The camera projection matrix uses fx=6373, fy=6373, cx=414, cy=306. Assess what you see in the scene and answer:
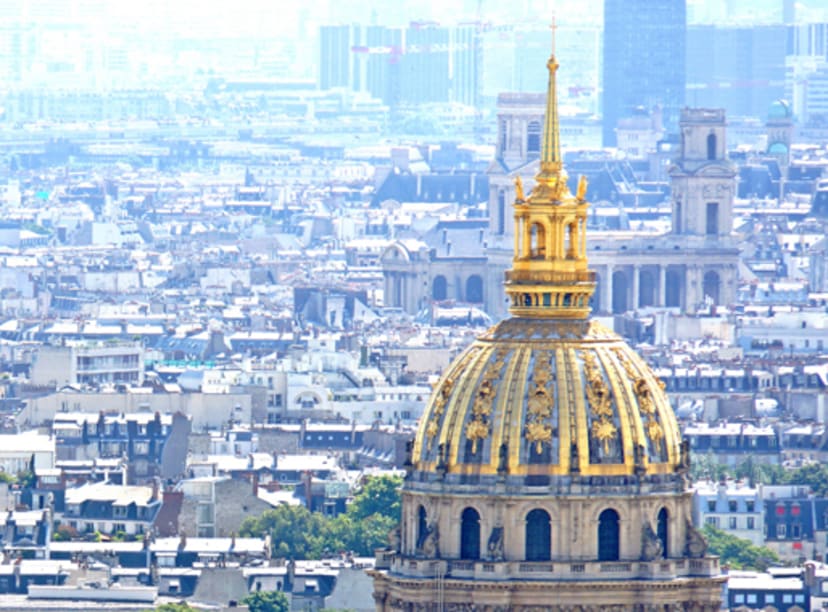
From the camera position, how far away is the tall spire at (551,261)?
155ft

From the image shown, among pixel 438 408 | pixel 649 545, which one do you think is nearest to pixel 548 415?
pixel 438 408

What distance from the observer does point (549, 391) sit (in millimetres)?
46531

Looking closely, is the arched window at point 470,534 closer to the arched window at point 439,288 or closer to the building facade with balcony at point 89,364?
the building facade with balcony at point 89,364

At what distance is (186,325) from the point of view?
156 meters

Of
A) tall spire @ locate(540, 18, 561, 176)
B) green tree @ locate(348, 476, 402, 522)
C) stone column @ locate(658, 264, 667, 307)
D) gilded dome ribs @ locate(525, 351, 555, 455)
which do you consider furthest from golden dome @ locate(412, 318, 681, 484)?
stone column @ locate(658, 264, 667, 307)

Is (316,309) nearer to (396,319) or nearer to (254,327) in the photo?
(396,319)

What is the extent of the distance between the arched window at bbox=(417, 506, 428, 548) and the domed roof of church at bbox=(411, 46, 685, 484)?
30 cm

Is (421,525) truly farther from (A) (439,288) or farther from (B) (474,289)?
(A) (439,288)

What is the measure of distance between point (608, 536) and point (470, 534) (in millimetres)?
1016

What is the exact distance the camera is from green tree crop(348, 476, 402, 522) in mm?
91000

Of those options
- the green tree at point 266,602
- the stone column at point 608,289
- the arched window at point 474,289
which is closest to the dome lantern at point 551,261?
the green tree at point 266,602

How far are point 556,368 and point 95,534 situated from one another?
46.3 meters

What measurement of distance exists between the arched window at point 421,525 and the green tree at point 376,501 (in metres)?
43.4

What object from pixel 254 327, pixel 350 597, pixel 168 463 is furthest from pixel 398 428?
pixel 254 327
